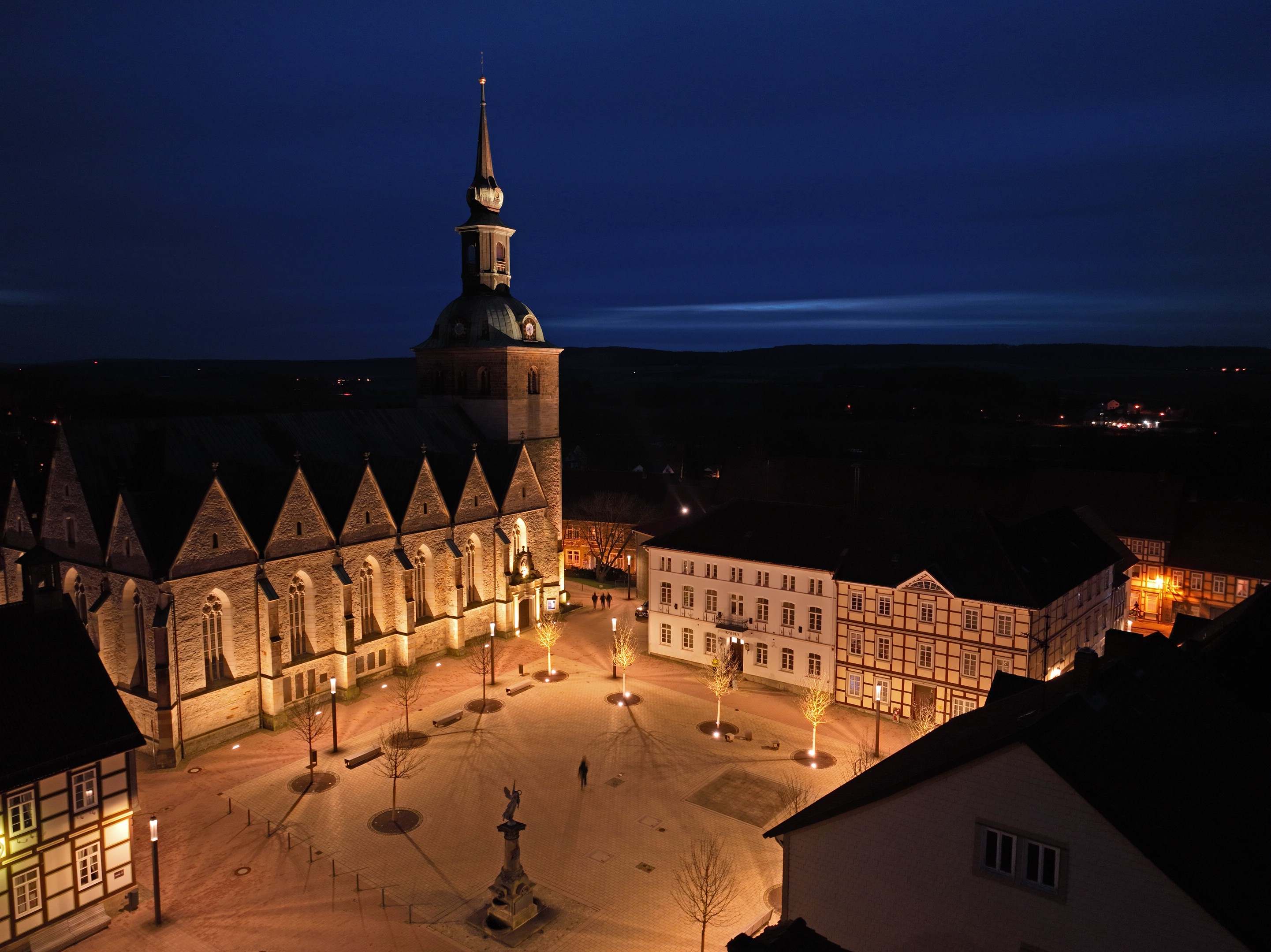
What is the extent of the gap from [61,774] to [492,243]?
121ft

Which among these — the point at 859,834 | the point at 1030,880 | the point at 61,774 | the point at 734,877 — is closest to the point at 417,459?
the point at 61,774

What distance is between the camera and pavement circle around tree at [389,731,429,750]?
35.0m

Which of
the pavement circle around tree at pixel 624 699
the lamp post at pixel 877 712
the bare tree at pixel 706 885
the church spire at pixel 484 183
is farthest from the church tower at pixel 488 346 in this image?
the bare tree at pixel 706 885

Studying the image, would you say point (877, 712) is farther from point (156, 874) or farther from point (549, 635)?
point (156, 874)

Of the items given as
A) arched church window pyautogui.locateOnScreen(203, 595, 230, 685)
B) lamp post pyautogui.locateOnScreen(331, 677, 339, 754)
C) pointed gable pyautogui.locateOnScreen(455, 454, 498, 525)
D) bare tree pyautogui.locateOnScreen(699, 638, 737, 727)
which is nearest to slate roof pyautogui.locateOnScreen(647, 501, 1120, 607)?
bare tree pyautogui.locateOnScreen(699, 638, 737, 727)

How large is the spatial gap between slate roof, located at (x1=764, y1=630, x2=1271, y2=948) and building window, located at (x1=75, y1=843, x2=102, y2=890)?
18320 mm

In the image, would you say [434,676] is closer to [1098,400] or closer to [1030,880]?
[1030,880]

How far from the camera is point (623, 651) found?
39938 millimetres

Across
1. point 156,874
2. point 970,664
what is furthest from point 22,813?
point 970,664

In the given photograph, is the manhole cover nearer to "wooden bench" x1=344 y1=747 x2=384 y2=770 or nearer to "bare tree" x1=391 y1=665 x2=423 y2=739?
"bare tree" x1=391 y1=665 x2=423 y2=739

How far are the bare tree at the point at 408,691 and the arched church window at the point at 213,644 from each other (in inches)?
281

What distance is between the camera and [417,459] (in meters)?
44.0

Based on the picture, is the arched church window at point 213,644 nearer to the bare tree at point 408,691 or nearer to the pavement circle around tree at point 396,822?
the bare tree at point 408,691

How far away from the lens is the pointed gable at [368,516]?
1575 inches
